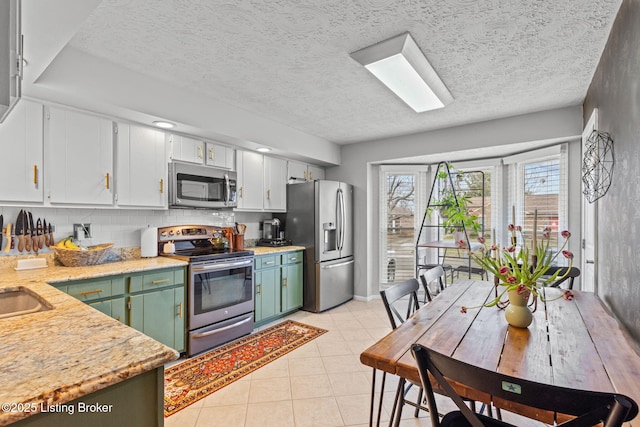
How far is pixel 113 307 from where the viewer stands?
7.88 ft

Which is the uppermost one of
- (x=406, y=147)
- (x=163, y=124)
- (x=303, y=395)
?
(x=406, y=147)

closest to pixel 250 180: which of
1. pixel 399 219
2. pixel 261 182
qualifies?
pixel 261 182

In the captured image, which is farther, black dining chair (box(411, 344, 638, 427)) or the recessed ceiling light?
the recessed ceiling light

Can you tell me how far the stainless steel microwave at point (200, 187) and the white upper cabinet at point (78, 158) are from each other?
0.56 meters

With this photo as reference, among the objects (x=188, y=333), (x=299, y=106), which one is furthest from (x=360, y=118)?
Answer: (x=188, y=333)

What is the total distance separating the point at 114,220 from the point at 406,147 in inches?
143

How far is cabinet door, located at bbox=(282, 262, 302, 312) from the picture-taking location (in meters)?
4.01

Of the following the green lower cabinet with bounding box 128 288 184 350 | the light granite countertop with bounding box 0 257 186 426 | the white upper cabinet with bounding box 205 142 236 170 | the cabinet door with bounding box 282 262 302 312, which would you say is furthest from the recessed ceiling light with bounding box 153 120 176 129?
the cabinet door with bounding box 282 262 302 312

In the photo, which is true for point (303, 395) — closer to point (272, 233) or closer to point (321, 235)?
point (321, 235)

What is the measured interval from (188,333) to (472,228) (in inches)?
156

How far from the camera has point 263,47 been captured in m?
2.20

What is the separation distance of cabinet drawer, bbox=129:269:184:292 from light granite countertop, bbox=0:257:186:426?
1108 mm

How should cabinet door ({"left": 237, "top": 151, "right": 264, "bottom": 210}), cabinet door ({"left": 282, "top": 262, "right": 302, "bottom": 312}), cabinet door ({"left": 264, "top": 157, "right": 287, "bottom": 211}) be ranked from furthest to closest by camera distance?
cabinet door ({"left": 264, "top": 157, "right": 287, "bottom": 211}), cabinet door ({"left": 282, "top": 262, "right": 302, "bottom": 312}), cabinet door ({"left": 237, "top": 151, "right": 264, "bottom": 210})

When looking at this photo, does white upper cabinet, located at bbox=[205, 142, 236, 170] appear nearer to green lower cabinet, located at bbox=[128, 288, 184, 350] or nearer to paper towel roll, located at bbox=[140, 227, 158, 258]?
paper towel roll, located at bbox=[140, 227, 158, 258]
